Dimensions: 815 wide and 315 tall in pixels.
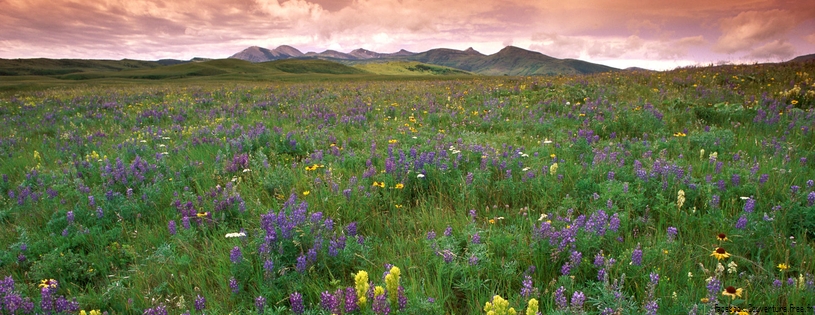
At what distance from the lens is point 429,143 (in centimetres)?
702

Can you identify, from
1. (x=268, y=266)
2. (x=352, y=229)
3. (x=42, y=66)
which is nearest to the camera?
(x=268, y=266)

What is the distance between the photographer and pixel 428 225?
4.14 m

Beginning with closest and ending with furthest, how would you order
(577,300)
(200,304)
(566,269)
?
(577,300)
(200,304)
(566,269)

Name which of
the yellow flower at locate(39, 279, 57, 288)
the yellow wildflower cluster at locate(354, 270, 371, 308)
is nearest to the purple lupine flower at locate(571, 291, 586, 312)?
the yellow wildflower cluster at locate(354, 270, 371, 308)

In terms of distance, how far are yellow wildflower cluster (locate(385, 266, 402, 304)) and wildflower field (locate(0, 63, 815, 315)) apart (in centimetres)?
1

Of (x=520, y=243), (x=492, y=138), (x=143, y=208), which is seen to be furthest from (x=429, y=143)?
(x=143, y=208)

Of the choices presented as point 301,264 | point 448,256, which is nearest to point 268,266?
point 301,264

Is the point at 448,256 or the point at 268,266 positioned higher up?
the point at 448,256

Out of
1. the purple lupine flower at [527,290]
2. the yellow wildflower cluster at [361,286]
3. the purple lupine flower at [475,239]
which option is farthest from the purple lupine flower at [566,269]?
the yellow wildflower cluster at [361,286]

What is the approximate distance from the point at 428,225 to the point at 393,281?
1.70m

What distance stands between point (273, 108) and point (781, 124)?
12730 mm

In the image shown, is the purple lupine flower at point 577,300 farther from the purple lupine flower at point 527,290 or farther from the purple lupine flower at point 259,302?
the purple lupine flower at point 259,302

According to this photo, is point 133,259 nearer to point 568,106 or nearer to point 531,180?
point 531,180

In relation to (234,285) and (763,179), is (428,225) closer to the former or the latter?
Answer: (234,285)
